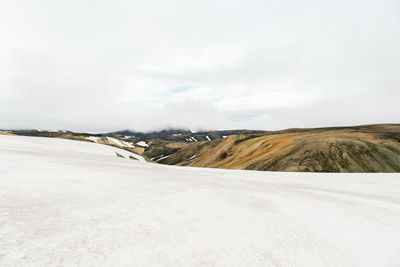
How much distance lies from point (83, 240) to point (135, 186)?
4.35 metres

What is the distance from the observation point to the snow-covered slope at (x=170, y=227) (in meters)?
4.04

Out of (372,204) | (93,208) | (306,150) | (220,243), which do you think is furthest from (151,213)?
(306,150)

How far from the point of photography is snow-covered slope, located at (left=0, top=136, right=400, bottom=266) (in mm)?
4043

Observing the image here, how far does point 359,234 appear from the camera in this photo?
5992mm

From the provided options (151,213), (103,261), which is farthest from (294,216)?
(103,261)

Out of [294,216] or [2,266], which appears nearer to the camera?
[2,266]

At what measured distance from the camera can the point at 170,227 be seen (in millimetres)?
5336

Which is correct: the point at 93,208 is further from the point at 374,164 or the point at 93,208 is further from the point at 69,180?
the point at 374,164

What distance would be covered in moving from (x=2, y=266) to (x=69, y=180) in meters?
5.38

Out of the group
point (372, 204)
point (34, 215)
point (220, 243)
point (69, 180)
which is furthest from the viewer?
point (372, 204)

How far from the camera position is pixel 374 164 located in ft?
132

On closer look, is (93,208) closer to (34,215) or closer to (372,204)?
(34,215)

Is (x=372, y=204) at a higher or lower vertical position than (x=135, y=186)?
lower

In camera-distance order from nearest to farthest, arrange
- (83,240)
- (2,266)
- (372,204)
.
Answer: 1. (2,266)
2. (83,240)
3. (372,204)
